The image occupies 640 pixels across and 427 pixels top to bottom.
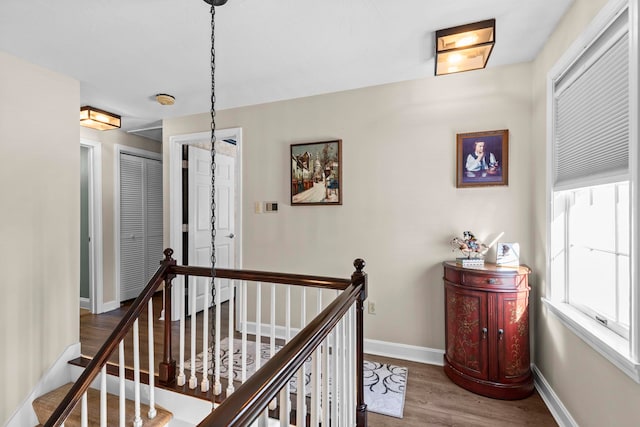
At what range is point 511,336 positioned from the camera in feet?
7.19

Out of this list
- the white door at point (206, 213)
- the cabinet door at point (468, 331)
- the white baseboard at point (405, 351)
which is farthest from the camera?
the white door at point (206, 213)

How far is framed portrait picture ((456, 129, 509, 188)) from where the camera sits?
2510 mm

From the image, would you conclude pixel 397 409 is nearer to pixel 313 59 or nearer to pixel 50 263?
pixel 313 59

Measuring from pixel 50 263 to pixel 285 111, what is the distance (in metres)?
2.44

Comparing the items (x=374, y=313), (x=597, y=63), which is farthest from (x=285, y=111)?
(x=597, y=63)

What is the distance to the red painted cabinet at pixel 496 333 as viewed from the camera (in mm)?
2186

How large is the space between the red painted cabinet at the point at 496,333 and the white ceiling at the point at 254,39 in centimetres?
163

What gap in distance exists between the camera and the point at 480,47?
2064 millimetres

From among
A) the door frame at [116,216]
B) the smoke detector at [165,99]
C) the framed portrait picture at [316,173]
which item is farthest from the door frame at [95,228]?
the framed portrait picture at [316,173]

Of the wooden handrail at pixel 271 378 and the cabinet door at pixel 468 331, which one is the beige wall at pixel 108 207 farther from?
the cabinet door at pixel 468 331

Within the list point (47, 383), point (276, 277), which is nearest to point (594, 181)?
point (276, 277)

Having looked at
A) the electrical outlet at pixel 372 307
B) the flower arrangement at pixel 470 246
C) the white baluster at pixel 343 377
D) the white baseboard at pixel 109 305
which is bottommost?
the white baseboard at pixel 109 305

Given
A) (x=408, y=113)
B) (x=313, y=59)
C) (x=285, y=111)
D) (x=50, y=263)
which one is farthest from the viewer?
(x=285, y=111)

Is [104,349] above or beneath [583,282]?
beneath
